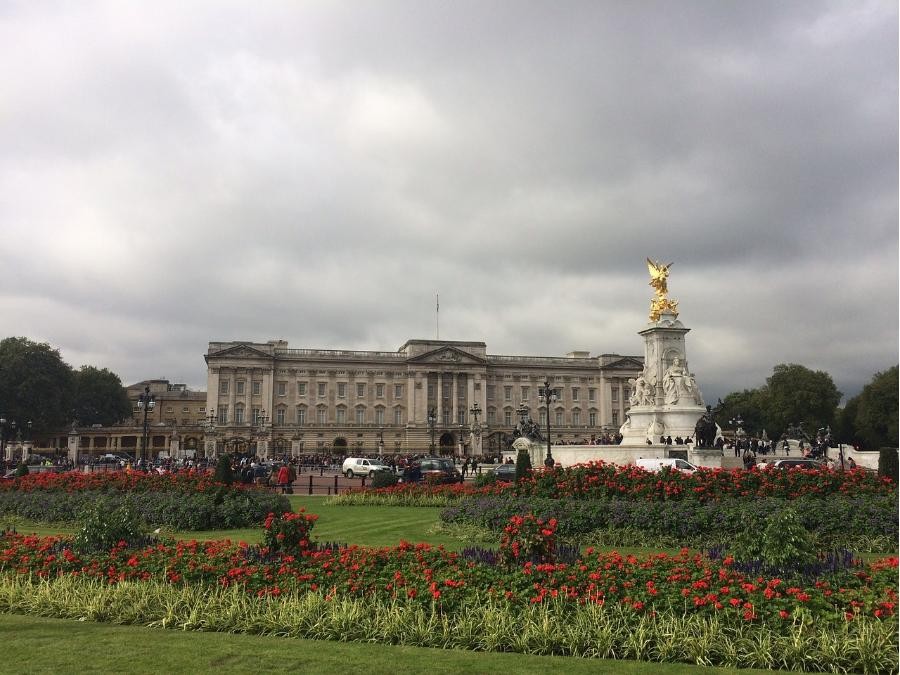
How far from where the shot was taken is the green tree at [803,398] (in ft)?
262

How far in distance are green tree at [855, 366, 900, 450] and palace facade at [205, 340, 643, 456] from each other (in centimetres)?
3533

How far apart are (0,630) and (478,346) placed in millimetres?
94572

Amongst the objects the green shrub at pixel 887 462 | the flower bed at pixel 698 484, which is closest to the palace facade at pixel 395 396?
the green shrub at pixel 887 462

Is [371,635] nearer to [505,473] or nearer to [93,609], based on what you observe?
[93,609]

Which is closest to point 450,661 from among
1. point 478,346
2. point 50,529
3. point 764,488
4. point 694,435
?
point 764,488

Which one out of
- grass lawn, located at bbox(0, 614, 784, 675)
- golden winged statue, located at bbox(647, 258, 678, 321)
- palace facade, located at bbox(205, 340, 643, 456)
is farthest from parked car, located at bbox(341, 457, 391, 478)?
palace facade, located at bbox(205, 340, 643, 456)

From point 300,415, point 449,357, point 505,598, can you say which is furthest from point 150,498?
point 449,357

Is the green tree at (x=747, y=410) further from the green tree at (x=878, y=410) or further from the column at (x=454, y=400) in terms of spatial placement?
the column at (x=454, y=400)

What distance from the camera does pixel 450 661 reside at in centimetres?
690

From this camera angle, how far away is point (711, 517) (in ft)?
45.7

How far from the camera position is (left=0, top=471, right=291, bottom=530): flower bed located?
17266 mm

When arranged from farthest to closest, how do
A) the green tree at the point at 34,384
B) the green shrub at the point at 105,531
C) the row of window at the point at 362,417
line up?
1. the row of window at the point at 362,417
2. the green tree at the point at 34,384
3. the green shrub at the point at 105,531

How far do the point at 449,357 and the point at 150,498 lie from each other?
271 ft

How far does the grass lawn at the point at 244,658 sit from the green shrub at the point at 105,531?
342 centimetres
